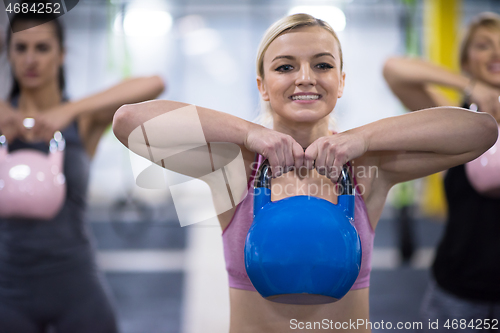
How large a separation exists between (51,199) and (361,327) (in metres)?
0.74

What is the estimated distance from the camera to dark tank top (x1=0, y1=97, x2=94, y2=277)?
1.10 meters

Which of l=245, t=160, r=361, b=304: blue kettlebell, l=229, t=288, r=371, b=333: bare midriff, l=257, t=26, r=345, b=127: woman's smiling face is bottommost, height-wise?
l=229, t=288, r=371, b=333: bare midriff

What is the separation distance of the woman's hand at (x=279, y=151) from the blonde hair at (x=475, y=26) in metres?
0.82

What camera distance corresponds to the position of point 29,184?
92 centimetres

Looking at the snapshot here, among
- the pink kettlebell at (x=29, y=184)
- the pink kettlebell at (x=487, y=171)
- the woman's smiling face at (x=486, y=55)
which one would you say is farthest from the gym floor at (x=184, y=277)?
the woman's smiling face at (x=486, y=55)

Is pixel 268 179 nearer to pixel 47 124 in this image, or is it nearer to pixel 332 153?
pixel 332 153

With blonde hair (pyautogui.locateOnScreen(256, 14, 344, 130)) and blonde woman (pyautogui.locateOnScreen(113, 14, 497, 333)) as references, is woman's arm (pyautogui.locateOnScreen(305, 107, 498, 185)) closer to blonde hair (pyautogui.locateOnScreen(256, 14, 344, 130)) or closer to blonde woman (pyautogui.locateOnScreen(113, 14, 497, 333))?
blonde woman (pyautogui.locateOnScreen(113, 14, 497, 333))

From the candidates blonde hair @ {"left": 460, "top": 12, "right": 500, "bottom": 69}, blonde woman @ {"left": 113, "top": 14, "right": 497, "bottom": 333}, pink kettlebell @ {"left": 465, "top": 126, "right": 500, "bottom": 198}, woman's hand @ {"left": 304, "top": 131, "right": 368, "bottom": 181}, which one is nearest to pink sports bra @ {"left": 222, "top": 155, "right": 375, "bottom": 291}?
blonde woman @ {"left": 113, "top": 14, "right": 497, "bottom": 333}

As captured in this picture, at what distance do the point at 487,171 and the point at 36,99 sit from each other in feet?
3.99

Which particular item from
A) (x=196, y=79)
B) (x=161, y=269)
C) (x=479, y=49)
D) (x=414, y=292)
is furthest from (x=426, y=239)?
(x=196, y=79)

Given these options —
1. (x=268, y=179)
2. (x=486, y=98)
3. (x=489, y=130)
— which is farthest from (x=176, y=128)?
(x=486, y=98)

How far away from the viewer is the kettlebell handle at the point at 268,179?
0.65 meters

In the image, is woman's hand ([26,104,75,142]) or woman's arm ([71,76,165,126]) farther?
woman's arm ([71,76,165,126])

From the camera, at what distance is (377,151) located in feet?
2.50
